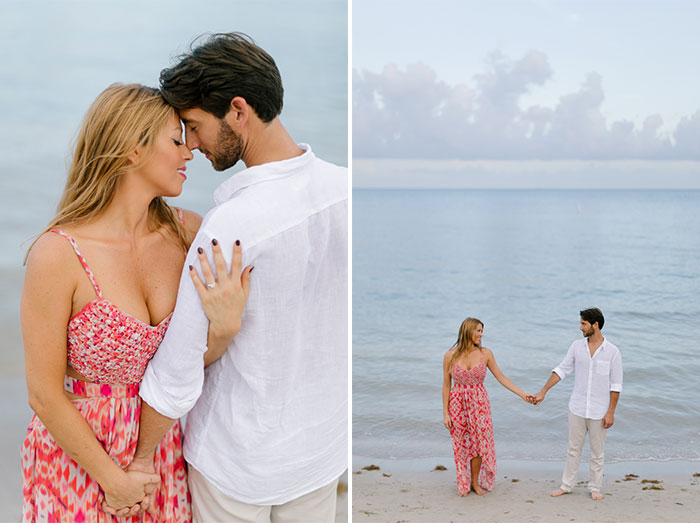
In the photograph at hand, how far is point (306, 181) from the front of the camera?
144cm

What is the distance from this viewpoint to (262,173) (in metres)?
1.40

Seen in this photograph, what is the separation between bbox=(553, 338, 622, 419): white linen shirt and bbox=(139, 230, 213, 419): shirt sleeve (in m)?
3.13

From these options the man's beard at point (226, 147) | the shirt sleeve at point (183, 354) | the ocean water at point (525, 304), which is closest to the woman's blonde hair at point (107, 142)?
the man's beard at point (226, 147)

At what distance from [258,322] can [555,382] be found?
3.25 meters

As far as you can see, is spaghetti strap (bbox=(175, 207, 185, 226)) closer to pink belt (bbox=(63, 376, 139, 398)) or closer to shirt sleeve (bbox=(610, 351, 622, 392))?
pink belt (bbox=(63, 376, 139, 398))

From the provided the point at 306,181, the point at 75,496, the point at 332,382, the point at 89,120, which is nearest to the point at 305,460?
the point at 332,382

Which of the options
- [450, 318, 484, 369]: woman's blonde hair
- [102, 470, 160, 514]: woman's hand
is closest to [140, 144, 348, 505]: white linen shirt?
[102, 470, 160, 514]: woman's hand

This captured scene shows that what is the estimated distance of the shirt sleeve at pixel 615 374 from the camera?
4104 mm

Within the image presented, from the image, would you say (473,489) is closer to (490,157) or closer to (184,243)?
(184,243)

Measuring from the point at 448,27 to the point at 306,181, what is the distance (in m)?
13.1

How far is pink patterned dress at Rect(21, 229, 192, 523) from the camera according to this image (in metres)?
1.44

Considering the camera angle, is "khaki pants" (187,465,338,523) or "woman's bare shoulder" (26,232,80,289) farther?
"khaki pants" (187,465,338,523)

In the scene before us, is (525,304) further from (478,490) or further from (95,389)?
(95,389)

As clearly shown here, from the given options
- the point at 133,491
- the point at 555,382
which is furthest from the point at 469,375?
the point at 133,491
